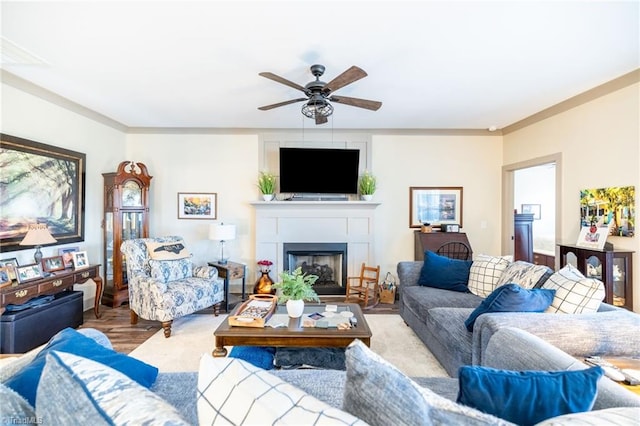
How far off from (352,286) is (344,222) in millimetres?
1013

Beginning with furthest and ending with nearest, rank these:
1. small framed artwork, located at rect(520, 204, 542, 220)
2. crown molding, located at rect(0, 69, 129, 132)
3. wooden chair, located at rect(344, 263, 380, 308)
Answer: small framed artwork, located at rect(520, 204, 542, 220), wooden chair, located at rect(344, 263, 380, 308), crown molding, located at rect(0, 69, 129, 132)

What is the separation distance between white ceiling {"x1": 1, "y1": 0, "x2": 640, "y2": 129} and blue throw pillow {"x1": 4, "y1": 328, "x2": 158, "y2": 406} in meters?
1.98

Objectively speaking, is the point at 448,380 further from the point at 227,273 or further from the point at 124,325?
the point at 124,325

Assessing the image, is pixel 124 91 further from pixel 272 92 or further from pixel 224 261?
pixel 224 261

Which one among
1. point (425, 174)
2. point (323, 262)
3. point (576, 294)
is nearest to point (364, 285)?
point (323, 262)

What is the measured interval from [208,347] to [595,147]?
4.61 metres

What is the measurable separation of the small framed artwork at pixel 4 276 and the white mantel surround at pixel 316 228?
267cm

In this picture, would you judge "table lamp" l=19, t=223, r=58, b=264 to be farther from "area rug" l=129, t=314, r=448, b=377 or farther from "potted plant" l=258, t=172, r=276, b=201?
"potted plant" l=258, t=172, r=276, b=201

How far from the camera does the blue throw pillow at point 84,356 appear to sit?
3.00 feet

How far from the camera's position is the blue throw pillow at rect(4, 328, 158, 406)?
0.92 meters

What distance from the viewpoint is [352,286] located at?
14.8 ft

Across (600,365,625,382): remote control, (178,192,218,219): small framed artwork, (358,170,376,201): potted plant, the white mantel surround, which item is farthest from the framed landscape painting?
(600,365,625,382): remote control

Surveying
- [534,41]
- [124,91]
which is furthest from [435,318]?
[124,91]

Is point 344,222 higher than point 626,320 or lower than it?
higher
